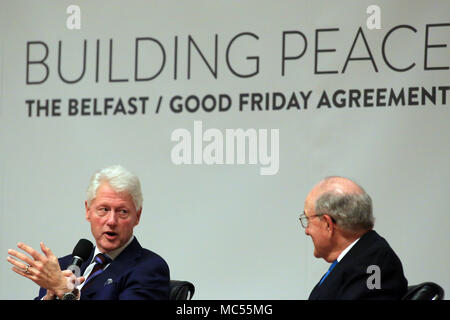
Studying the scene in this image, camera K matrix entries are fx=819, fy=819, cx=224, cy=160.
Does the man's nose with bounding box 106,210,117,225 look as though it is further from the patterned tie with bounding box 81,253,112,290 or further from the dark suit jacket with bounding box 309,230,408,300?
the dark suit jacket with bounding box 309,230,408,300

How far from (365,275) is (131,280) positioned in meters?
1.11

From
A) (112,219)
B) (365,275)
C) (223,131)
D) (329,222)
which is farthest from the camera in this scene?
(223,131)

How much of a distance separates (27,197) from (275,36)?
216 centimetres

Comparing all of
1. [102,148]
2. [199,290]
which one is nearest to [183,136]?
[102,148]

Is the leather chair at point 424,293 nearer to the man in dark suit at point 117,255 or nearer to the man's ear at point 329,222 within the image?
the man's ear at point 329,222

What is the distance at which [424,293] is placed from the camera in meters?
3.60

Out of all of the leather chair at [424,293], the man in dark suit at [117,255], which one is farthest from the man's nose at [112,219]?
the leather chair at [424,293]

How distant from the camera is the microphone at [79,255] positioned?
374 cm

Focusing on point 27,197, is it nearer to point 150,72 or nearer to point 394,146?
point 150,72

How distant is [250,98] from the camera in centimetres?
550

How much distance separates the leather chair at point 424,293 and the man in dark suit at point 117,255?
1.15 meters

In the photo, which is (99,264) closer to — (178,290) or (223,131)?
(178,290)

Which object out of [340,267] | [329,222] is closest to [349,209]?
[329,222]
